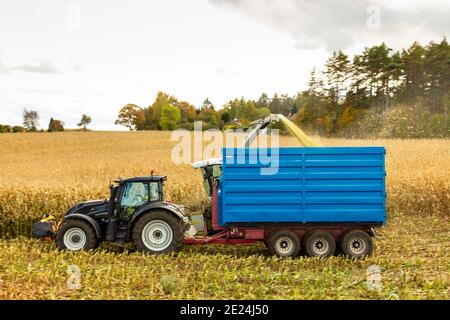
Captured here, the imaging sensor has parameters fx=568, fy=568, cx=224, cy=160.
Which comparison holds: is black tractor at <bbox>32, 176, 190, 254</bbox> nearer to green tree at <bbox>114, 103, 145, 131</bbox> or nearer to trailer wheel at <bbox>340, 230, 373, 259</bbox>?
trailer wheel at <bbox>340, 230, 373, 259</bbox>

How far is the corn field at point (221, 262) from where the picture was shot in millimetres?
7723

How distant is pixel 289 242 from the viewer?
34.0ft

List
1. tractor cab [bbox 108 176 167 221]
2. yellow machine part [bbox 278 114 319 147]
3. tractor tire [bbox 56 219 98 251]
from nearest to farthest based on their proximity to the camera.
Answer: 1. tractor tire [bbox 56 219 98 251]
2. tractor cab [bbox 108 176 167 221]
3. yellow machine part [bbox 278 114 319 147]

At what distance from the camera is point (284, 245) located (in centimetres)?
1040

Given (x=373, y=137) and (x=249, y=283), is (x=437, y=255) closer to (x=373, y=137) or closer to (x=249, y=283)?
(x=249, y=283)

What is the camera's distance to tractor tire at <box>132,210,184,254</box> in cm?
1038

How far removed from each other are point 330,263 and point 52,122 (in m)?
54.0

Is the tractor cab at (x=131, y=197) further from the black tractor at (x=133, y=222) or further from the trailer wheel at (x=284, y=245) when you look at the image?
the trailer wheel at (x=284, y=245)

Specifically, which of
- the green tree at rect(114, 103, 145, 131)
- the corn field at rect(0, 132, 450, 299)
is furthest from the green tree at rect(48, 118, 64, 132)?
the corn field at rect(0, 132, 450, 299)

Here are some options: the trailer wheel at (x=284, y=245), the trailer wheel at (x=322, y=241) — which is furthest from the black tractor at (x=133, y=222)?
the trailer wheel at (x=322, y=241)

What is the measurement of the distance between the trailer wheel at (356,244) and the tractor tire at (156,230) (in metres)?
2.99

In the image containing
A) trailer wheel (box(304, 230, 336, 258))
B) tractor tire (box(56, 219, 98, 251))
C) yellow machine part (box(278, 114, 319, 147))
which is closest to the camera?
trailer wheel (box(304, 230, 336, 258))

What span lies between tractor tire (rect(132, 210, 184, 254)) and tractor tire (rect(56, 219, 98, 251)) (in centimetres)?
84

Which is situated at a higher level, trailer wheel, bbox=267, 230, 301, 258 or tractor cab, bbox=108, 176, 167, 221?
tractor cab, bbox=108, 176, 167, 221
